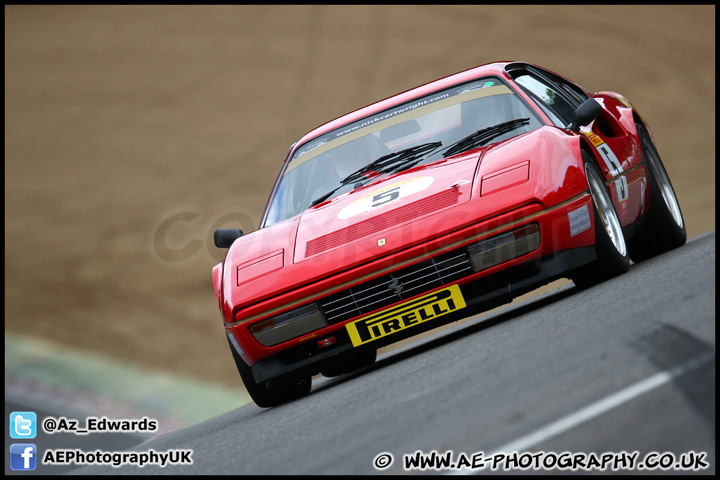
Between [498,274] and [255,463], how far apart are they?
68.0 inches

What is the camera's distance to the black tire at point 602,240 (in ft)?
15.4

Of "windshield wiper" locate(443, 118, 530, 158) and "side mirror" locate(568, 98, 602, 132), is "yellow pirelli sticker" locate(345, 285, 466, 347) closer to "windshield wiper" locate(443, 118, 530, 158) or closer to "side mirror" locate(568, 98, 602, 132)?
"windshield wiper" locate(443, 118, 530, 158)

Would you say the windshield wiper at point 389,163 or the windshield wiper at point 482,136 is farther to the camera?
the windshield wiper at point 389,163

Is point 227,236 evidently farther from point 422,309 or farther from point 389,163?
point 422,309

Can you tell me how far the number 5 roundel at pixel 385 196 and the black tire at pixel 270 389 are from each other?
0.86 m

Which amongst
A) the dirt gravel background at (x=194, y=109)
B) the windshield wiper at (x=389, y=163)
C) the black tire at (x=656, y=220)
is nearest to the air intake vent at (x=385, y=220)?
the windshield wiper at (x=389, y=163)

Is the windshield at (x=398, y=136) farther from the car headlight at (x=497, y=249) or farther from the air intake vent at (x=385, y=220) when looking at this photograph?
the car headlight at (x=497, y=249)

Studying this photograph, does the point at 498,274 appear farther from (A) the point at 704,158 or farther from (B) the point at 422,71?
(B) the point at 422,71

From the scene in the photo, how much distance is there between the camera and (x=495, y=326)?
4.91m

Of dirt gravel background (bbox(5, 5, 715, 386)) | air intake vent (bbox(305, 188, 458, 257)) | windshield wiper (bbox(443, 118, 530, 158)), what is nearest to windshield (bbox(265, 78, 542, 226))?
windshield wiper (bbox(443, 118, 530, 158))

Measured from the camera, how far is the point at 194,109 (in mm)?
24781

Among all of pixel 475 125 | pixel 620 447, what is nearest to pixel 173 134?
pixel 475 125

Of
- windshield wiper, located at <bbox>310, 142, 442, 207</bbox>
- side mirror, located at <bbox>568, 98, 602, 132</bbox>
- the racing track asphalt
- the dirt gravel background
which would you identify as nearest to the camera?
the racing track asphalt

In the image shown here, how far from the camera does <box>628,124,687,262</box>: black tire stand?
20.3 feet
